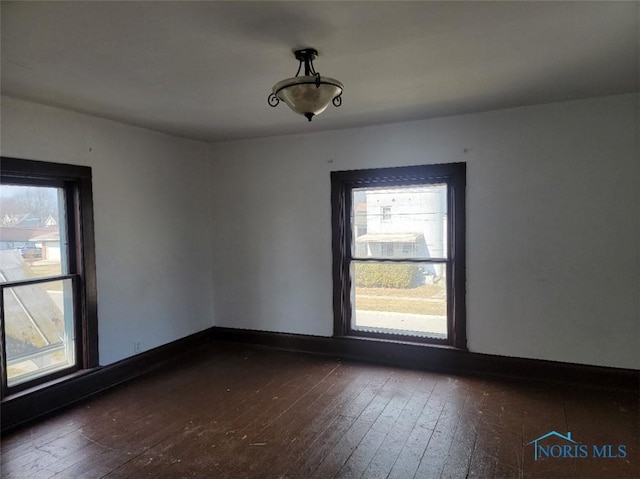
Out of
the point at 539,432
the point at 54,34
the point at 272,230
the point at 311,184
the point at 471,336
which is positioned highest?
the point at 54,34

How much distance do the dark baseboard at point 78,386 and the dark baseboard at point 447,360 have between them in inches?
39.1

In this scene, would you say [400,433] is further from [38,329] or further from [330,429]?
[38,329]

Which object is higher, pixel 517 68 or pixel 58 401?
pixel 517 68

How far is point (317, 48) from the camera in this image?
7.83ft

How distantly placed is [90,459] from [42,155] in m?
2.35

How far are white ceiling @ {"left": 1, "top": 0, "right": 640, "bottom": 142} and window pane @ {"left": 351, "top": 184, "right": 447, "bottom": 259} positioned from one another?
961 mm

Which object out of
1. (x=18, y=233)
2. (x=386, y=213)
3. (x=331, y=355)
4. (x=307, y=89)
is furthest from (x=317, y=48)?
(x=331, y=355)

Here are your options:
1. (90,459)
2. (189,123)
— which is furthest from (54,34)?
(90,459)

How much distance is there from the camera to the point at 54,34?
2.13 meters

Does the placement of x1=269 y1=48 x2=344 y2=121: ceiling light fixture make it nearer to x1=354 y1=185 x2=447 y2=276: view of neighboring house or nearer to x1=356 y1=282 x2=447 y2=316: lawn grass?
x1=354 y1=185 x2=447 y2=276: view of neighboring house

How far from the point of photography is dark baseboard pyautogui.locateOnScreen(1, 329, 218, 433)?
3139mm

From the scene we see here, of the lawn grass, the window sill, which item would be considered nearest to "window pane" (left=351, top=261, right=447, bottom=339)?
the lawn grass

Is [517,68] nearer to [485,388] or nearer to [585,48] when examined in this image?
[585,48]

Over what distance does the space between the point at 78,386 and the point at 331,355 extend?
245cm
